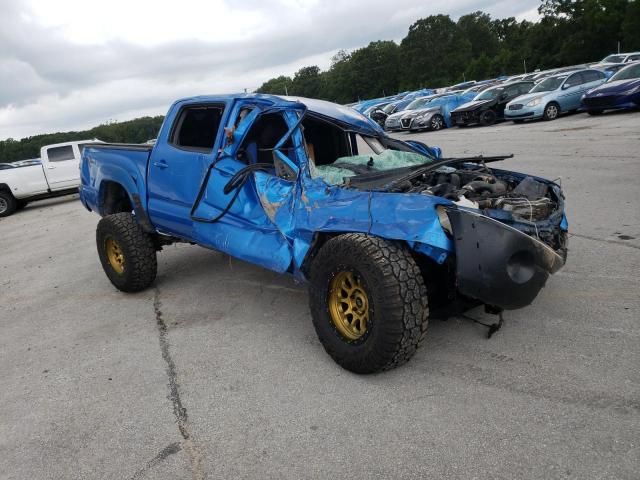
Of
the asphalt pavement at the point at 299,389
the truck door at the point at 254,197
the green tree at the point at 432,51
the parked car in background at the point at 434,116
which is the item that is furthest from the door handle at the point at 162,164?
the green tree at the point at 432,51

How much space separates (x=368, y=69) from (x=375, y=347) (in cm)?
9429

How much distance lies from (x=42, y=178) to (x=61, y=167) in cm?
61

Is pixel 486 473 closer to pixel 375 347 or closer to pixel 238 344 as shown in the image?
pixel 375 347

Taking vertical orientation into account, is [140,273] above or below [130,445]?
above

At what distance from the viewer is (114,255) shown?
595 centimetres

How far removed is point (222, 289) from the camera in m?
5.69

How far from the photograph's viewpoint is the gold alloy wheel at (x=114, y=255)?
5851 millimetres

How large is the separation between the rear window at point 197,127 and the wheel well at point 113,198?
1312 mm

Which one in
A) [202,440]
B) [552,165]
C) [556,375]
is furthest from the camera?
[552,165]

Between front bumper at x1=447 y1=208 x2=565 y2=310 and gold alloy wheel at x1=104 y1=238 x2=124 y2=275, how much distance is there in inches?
155

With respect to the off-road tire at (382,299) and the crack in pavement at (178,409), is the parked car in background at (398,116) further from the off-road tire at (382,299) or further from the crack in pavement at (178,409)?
the off-road tire at (382,299)

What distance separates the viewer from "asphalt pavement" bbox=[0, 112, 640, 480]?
2.73 meters

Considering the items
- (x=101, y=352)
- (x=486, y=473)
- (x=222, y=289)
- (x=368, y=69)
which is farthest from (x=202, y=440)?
(x=368, y=69)

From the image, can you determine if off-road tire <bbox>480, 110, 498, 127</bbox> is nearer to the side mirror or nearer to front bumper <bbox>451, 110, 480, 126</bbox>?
front bumper <bbox>451, 110, 480, 126</bbox>
